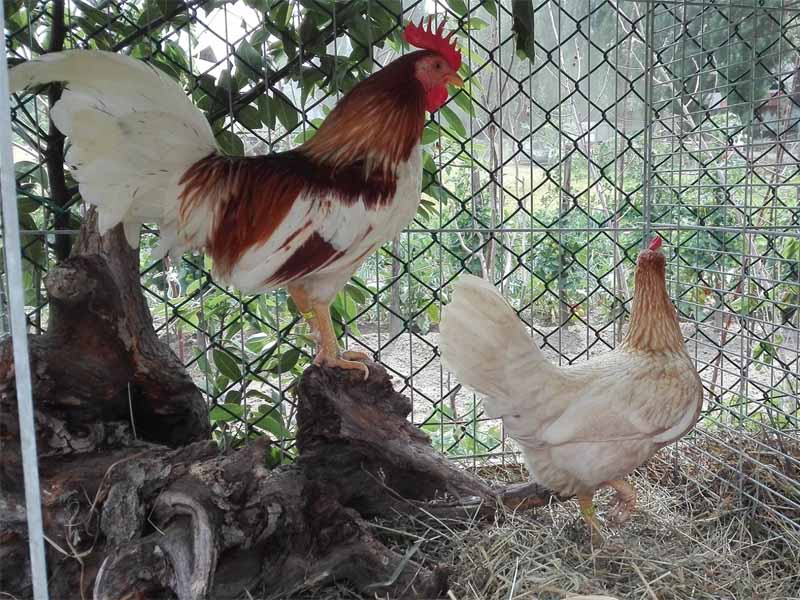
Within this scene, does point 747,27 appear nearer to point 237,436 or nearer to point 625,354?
point 625,354

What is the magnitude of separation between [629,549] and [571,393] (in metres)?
0.32

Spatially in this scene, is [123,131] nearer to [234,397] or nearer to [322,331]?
[322,331]

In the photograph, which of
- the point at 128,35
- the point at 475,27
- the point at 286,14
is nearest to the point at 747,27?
the point at 475,27

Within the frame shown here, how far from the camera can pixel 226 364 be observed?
1550 millimetres

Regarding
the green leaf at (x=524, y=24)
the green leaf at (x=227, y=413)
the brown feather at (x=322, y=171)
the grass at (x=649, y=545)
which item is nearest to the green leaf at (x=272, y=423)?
the green leaf at (x=227, y=413)

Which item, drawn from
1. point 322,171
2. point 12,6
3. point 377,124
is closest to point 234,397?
point 322,171

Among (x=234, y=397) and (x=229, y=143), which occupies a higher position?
(x=229, y=143)

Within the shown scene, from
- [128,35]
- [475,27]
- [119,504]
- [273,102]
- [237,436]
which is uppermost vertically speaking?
[475,27]

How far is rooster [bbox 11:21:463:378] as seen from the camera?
1090mm

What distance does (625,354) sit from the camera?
136 cm

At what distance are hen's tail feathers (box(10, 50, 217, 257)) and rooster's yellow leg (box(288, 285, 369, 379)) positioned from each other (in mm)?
255

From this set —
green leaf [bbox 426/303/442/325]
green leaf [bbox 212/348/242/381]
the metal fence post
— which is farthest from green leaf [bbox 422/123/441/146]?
the metal fence post

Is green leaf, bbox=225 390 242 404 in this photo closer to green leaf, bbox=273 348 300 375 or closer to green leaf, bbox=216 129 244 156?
green leaf, bbox=273 348 300 375

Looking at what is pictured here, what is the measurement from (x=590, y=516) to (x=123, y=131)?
1160 millimetres
